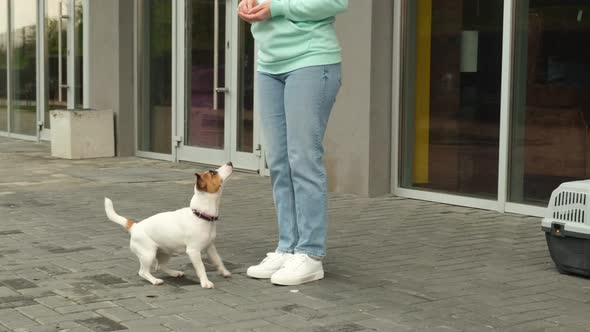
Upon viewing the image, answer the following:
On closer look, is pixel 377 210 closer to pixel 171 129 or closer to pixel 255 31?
pixel 255 31

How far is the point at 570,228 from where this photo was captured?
5.20 m

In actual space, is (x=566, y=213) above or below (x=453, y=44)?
below

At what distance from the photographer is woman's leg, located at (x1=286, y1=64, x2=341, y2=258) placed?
4.96 m

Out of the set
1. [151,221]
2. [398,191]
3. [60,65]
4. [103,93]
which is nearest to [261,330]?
[151,221]

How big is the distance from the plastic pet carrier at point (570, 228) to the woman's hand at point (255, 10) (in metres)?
1.90

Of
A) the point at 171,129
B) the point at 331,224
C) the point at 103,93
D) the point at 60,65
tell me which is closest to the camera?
the point at 331,224

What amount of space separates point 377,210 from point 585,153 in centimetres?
174

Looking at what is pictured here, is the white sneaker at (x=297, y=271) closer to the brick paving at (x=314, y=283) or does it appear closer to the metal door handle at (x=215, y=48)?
the brick paving at (x=314, y=283)

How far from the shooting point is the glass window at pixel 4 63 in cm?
1733

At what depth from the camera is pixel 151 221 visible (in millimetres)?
5012

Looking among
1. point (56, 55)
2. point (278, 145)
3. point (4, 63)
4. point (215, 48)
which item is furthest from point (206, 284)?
point (4, 63)

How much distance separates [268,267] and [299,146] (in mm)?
710

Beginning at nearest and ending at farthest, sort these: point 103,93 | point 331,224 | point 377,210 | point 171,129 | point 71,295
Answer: point 71,295, point 331,224, point 377,210, point 171,129, point 103,93


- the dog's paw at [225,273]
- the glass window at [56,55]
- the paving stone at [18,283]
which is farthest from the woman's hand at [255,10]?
the glass window at [56,55]
